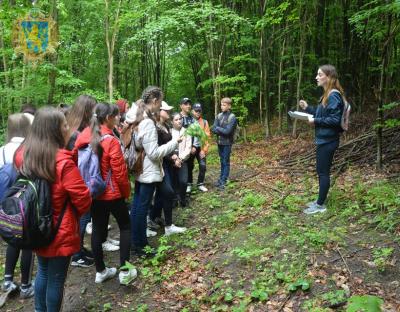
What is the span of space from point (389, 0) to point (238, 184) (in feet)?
14.9

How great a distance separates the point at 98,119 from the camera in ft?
13.3

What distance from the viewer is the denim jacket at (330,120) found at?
194 inches

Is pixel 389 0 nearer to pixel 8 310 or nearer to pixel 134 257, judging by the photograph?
pixel 134 257

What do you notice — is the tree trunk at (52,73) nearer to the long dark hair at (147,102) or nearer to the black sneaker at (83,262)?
the long dark hair at (147,102)

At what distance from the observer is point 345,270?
3857 mm

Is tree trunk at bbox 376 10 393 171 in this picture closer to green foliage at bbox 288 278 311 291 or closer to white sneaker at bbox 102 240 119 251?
green foliage at bbox 288 278 311 291

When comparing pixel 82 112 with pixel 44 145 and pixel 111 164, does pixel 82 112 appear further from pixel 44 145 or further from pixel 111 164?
pixel 44 145

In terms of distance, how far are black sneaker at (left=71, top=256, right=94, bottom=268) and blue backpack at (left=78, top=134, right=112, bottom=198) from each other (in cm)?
146

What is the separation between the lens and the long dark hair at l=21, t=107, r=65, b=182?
9.28 ft

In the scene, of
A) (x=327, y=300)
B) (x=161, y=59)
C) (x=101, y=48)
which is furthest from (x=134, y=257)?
(x=161, y=59)

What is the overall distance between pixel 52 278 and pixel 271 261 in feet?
7.90

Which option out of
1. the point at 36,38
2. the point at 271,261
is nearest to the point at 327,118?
the point at 271,261

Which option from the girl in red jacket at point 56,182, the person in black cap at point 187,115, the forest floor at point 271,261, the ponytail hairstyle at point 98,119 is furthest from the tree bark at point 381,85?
the girl in red jacket at point 56,182

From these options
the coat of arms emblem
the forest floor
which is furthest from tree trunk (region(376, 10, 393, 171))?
the coat of arms emblem
